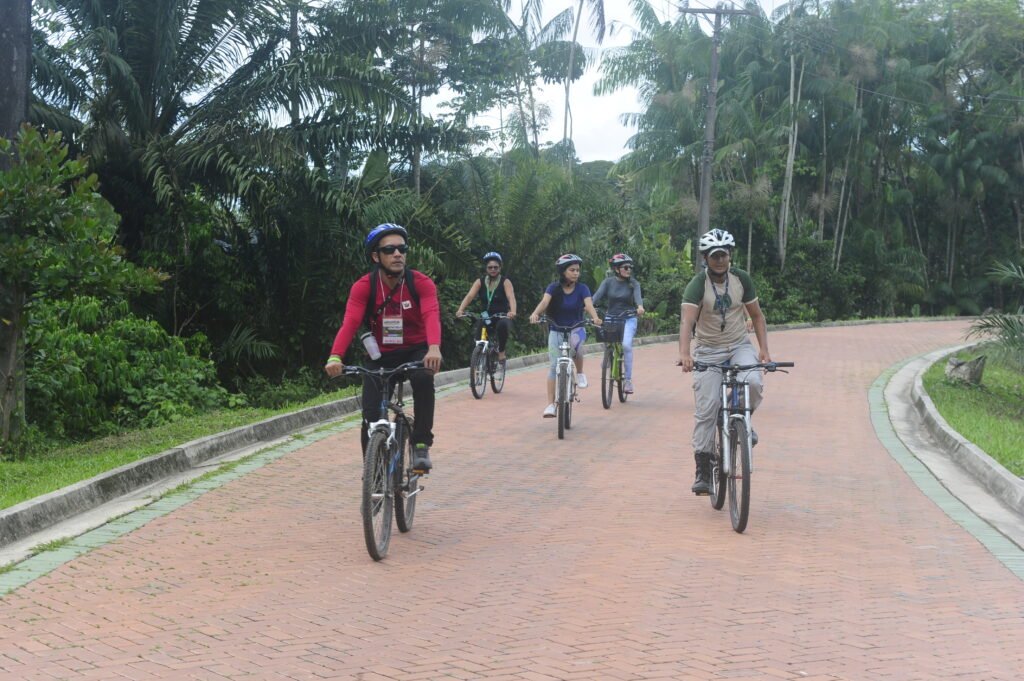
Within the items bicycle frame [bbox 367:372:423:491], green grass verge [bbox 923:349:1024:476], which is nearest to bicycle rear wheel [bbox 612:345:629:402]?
green grass verge [bbox 923:349:1024:476]

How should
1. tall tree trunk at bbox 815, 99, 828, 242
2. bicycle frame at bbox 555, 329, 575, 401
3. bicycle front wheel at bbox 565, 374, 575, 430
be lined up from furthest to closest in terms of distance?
1. tall tree trunk at bbox 815, 99, 828, 242
2. bicycle front wheel at bbox 565, 374, 575, 430
3. bicycle frame at bbox 555, 329, 575, 401

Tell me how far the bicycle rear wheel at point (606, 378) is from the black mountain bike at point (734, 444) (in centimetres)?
632

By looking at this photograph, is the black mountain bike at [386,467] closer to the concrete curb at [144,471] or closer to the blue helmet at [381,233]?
the blue helmet at [381,233]

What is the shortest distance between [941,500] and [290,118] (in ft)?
50.8

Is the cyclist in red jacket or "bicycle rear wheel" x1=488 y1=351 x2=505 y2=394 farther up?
the cyclist in red jacket

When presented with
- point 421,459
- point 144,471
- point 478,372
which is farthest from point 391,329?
point 478,372

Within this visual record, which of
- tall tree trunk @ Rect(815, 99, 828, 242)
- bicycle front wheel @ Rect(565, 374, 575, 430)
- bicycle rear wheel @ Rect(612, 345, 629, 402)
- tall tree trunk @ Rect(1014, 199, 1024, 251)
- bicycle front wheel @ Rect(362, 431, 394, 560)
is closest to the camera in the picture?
bicycle front wheel @ Rect(362, 431, 394, 560)

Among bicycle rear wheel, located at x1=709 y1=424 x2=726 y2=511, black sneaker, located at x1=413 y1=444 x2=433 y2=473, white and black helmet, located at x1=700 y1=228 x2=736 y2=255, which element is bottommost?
bicycle rear wheel, located at x1=709 y1=424 x2=726 y2=511

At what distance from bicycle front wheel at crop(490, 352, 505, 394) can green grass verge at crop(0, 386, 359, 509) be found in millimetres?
2851

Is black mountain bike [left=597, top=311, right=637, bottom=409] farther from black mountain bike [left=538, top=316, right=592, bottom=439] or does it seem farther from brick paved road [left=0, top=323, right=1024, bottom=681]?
brick paved road [left=0, top=323, right=1024, bottom=681]

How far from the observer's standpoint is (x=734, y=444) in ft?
27.7

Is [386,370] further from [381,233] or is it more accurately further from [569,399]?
[569,399]

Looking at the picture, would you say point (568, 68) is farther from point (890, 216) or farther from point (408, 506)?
point (408, 506)

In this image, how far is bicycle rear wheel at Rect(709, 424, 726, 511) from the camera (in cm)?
871
